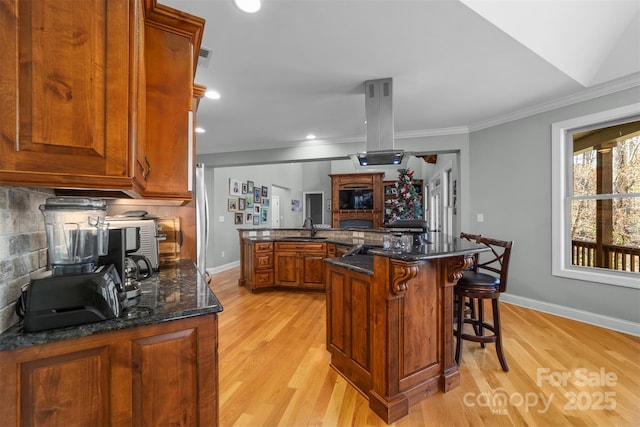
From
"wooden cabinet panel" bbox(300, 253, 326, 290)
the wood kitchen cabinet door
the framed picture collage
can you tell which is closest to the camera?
the wood kitchen cabinet door

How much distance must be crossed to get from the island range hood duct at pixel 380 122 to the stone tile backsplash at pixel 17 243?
2425mm

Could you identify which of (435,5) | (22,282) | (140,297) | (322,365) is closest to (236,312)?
(322,365)

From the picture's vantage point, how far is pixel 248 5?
5.36ft

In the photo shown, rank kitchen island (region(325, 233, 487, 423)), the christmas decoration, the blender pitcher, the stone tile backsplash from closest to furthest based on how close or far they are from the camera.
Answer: the stone tile backsplash → the blender pitcher → kitchen island (region(325, 233, 487, 423)) → the christmas decoration

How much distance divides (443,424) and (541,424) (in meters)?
0.56

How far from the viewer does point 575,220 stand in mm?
3066

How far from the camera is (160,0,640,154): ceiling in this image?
68.8 inches

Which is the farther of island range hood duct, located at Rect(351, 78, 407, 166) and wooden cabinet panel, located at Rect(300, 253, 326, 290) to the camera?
wooden cabinet panel, located at Rect(300, 253, 326, 290)

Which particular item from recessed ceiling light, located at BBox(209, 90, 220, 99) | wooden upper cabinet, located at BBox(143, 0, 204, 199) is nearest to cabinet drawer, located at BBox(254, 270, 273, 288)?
recessed ceiling light, located at BBox(209, 90, 220, 99)

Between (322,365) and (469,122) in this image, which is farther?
(469,122)

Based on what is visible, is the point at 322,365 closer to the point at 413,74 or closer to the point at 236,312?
the point at 236,312

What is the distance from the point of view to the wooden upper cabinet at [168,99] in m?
1.26

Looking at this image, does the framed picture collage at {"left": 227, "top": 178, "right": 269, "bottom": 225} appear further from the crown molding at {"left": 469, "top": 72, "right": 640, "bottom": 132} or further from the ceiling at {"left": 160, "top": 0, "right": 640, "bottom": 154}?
the crown molding at {"left": 469, "top": 72, "right": 640, "bottom": 132}

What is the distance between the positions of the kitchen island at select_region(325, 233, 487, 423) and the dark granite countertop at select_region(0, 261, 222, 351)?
92 centimetres
